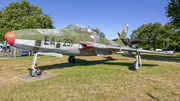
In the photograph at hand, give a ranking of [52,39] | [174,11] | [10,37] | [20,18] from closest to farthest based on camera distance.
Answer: [10,37] < [52,39] < [174,11] < [20,18]

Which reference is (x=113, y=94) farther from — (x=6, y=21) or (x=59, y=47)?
(x=6, y=21)

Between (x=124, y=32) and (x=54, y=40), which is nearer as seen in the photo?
(x=54, y=40)

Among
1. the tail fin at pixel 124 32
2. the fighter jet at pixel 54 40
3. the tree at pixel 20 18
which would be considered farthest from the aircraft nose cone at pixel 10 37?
the tree at pixel 20 18

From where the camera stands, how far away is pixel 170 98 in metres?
4.08

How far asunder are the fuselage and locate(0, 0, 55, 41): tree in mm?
16134

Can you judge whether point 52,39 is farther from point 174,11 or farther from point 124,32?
point 174,11

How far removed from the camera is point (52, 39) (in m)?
7.92

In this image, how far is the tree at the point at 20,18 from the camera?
71.3 ft

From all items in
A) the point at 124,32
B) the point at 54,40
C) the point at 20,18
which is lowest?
the point at 54,40

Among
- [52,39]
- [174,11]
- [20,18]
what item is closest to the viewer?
[52,39]

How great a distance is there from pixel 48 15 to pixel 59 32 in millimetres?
21780

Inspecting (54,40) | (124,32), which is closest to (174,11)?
(124,32)

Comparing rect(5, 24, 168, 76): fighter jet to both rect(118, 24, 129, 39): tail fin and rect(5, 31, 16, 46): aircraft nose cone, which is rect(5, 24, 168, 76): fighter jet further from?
rect(118, 24, 129, 39): tail fin

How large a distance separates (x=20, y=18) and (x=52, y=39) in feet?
67.6
